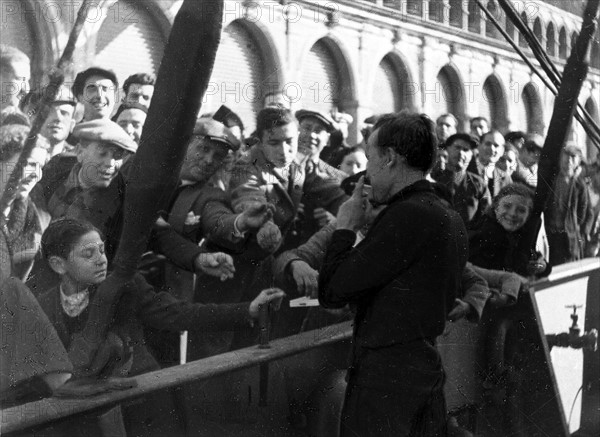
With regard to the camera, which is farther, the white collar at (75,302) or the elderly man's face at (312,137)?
the elderly man's face at (312,137)

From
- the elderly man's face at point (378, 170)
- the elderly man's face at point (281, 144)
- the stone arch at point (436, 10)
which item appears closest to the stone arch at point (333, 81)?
the elderly man's face at point (281, 144)

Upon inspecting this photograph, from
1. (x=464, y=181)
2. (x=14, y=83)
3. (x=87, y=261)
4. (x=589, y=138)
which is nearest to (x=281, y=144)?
(x=87, y=261)

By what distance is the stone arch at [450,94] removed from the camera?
10.4 ft

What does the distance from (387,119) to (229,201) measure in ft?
2.00

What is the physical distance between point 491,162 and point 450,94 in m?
0.39

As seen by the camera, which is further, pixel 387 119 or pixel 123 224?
pixel 387 119

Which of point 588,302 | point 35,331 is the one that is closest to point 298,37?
point 35,331

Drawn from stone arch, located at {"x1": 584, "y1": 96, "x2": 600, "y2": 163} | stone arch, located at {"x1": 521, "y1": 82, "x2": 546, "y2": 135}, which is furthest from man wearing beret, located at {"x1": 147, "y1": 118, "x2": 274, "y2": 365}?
stone arch, located at {"x1": 584, "y1": 96, "x2": 600, "y2": 163}

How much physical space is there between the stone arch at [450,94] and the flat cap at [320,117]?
19.6 inches

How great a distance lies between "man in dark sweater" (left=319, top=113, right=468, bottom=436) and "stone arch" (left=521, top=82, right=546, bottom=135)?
96 centimetres

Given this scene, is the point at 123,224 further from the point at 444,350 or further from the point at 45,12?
the point at 444,350

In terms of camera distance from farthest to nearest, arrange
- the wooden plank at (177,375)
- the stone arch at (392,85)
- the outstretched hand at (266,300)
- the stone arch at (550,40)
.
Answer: the stone arch at (550,40) → the stone arch at (392,85) → the outstretched hand at (266,300) → the wooden plank at (177,375)

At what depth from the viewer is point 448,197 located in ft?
10.4

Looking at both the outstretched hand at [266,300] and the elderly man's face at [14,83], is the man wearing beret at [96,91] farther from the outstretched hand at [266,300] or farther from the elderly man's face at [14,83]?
the outstretched hand at [266,300]
